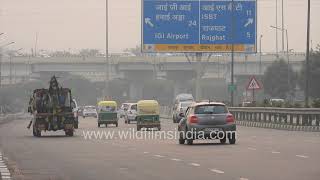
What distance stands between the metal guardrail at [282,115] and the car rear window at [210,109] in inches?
636

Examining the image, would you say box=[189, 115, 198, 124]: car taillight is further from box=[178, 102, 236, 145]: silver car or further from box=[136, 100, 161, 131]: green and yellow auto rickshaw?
box=[136, 100, 161, 131]: green and yellow auto rickshaw

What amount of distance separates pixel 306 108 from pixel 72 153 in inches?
899

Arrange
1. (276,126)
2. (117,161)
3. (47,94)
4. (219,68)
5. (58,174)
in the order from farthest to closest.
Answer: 1. (219,68)
2. (276,126)
3. (47,94)
4. (117,161)
5. (58,174)

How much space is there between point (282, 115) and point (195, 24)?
13.3m

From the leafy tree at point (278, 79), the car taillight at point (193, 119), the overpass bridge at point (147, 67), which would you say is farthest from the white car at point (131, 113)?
the overpass bridge at point (147, 67)

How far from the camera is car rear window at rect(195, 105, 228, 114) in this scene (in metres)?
30.7

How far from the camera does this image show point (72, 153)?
1081 inches

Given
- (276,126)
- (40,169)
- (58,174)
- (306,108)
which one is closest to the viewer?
(58,174)

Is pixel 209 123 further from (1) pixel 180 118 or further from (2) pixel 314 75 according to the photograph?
(2) pixel 314 75

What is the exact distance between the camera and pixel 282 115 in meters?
51.5

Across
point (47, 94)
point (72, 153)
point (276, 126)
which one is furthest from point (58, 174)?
point (276, 126)

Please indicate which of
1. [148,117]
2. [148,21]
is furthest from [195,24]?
[148,117]

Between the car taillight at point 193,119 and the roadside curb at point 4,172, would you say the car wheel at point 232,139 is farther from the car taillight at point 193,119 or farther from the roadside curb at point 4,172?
the roadside curb at point 4,172

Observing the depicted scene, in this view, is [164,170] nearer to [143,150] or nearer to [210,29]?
[143,150]
